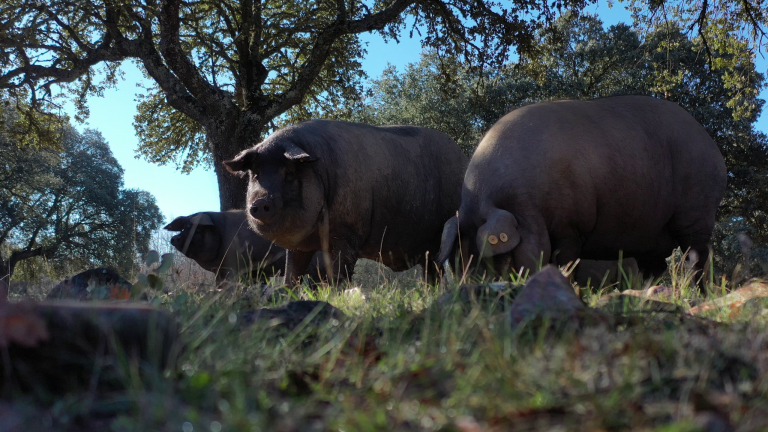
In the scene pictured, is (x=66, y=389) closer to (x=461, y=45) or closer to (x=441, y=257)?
(x=441, y=257)

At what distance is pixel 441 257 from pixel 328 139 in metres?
2.72

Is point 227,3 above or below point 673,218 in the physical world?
above

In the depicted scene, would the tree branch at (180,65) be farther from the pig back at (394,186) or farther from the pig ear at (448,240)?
the pig ear at (448,240)

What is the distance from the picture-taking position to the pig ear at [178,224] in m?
12.2

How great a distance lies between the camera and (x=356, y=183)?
8328 mm

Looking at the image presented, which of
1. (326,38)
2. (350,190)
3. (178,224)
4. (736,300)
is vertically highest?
(326,38)

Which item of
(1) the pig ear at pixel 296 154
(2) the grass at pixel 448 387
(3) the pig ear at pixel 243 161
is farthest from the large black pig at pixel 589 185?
(2) the grass at pixel 448 387

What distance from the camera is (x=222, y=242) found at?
505 inches

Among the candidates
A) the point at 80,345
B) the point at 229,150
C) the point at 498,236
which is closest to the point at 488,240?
the point at 498,236

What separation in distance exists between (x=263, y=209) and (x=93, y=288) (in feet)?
9.54

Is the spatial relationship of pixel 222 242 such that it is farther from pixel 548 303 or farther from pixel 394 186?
pixel 548 303

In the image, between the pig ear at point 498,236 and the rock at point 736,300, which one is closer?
the rock at point 736,300

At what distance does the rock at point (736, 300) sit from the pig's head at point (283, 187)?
15.2 feet

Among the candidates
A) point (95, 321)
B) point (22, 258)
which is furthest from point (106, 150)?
point (95, 321)
